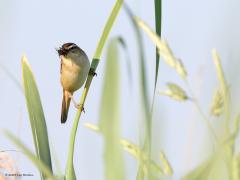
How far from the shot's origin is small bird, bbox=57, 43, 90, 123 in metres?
4.60

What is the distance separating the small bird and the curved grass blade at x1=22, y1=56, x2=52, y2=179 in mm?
2816

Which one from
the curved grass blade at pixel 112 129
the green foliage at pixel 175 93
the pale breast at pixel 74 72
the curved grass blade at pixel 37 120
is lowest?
the pale breast at pixel 74 72

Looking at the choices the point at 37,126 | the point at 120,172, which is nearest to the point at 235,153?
the point at 120,172

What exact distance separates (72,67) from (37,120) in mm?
3396

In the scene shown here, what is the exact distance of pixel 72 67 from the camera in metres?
4.89

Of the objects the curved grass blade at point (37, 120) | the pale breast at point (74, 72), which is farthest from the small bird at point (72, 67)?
the curved grass blade at point (37, 120)

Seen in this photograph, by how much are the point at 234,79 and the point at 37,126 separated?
2.19 ft

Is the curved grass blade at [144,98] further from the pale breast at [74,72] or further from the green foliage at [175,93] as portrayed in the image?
the pale breast at [74,72]

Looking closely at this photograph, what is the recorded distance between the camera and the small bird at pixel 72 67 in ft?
15.1

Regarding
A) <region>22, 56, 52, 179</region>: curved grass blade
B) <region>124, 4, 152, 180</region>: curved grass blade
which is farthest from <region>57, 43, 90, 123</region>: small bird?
<region>124, 4, 152, 180</region>: curved grass blade

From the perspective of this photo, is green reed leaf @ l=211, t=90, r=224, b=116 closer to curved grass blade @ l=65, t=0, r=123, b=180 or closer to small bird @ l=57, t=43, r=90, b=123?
curved grass blade @ l=65, t=0, r=123, b=180

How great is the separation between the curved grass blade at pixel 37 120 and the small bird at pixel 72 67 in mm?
2816

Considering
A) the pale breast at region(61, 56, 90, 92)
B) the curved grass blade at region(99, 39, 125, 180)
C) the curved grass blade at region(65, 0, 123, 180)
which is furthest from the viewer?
the pale breast at region(61, 56, 90, 92)

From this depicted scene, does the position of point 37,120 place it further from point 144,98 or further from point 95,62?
point 144,98
